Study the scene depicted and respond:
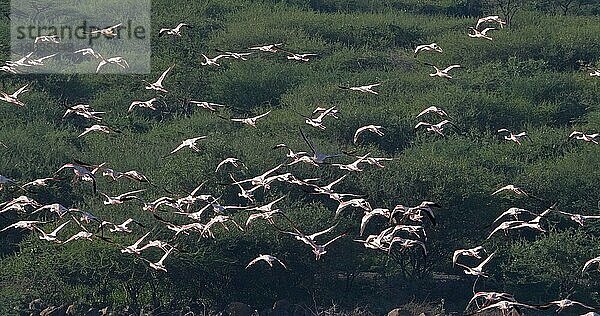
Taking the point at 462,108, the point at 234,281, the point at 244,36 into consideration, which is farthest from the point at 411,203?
the point at 244,36

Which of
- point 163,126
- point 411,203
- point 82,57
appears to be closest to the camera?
point 411,203

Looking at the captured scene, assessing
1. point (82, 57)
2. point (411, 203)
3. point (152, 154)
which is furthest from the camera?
point (82, 57)

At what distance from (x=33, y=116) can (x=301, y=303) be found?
17978 mm

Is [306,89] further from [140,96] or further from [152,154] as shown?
[152,154]

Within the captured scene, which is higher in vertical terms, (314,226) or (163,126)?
(314,226)

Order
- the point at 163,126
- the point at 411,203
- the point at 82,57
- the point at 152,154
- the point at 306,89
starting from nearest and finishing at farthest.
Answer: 1. the point at 411,203
2. the point at 152,154
3. the point at 163,126
4. the point at 306,89
5. the point at 82,57

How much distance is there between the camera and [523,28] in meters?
61.4

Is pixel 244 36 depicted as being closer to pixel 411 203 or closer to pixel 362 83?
pixel 362 83

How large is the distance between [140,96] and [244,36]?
9.18 metres

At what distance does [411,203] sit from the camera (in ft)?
115

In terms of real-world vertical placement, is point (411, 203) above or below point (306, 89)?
above

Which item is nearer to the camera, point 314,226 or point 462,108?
point 314,226

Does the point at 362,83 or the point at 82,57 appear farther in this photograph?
the point at 82,57

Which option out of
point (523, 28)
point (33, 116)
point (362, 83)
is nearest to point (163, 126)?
point (33, 116)
